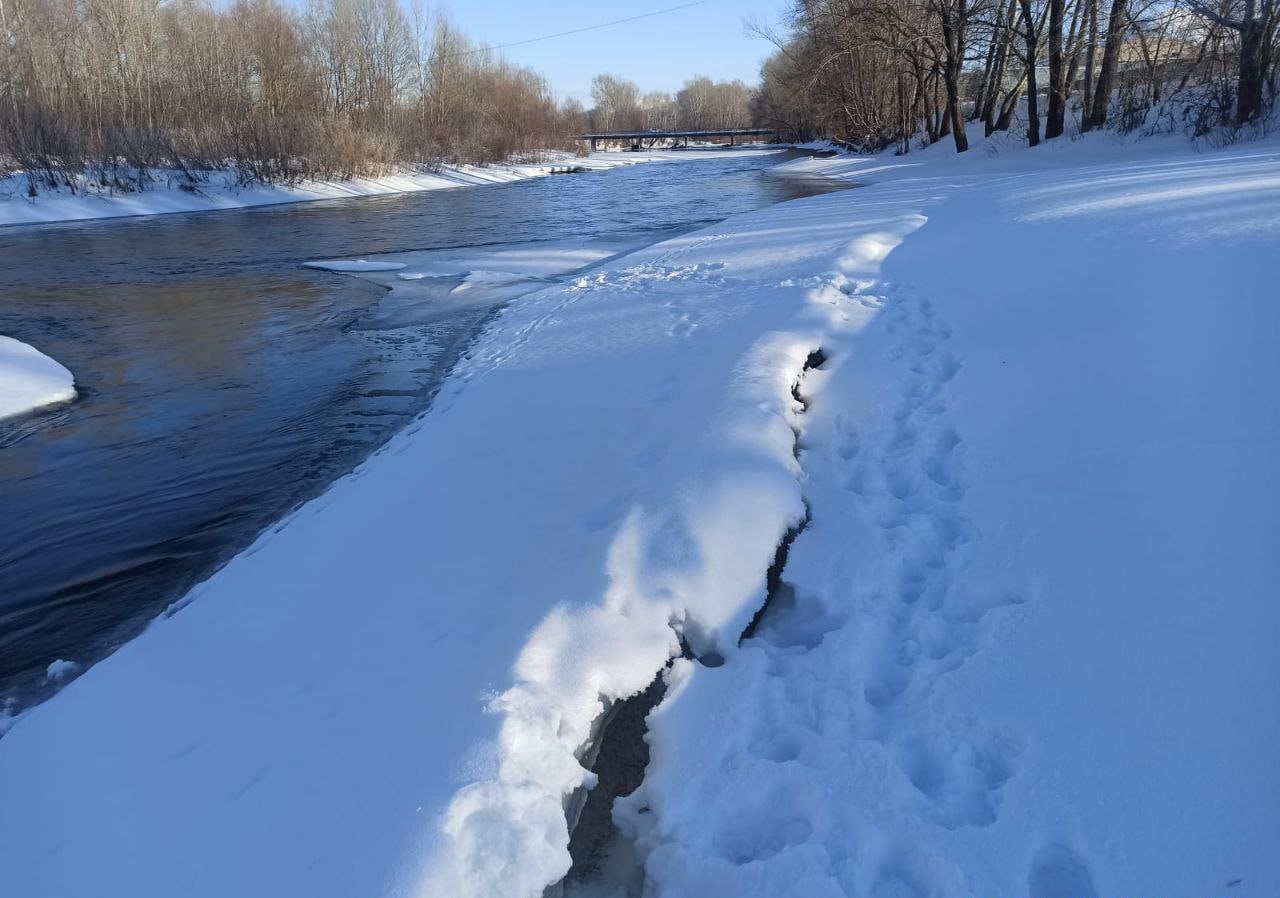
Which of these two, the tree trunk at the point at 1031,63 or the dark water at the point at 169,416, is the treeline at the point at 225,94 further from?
the tree trunk at the point at 1031,63

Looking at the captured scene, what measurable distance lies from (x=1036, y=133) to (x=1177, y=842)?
21.8 m

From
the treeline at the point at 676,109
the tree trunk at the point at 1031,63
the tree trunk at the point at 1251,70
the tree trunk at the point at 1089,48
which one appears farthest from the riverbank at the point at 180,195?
the treeline at the point at 676,109

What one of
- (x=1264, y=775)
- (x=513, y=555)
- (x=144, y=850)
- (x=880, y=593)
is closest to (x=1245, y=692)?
(x=1264, y=775)

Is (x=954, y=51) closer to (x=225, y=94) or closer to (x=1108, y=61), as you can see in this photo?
(x=1108, y=61)

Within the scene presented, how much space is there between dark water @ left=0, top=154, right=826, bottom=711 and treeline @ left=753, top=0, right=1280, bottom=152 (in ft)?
36.9

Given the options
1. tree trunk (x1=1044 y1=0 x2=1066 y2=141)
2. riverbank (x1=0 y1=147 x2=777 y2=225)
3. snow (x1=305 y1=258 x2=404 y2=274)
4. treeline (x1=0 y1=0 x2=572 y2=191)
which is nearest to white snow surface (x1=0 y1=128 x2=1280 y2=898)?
snow (x1=305 y1=258 x2=404 y2=274)

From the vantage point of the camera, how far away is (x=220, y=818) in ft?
6.94

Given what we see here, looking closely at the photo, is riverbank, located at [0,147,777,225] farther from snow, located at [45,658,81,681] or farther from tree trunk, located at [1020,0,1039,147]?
snow, located at [45,658,81,681]

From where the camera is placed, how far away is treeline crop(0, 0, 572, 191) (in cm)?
2522

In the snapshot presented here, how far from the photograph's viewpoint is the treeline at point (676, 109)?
12200 cm

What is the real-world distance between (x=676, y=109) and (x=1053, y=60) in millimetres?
133151

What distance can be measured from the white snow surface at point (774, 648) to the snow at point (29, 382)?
147 inches

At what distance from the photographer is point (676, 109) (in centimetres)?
14138

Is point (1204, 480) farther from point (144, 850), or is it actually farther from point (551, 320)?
point (551, 320)
